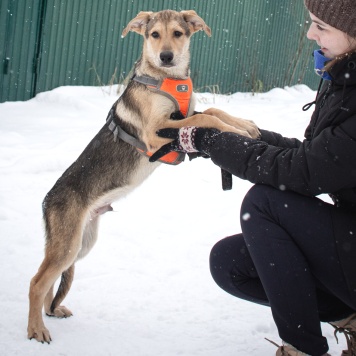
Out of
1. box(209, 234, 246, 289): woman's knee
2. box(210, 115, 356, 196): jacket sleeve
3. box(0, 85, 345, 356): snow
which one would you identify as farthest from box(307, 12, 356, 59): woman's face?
box(0, 85, 345, 356): snow

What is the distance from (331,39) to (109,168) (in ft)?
4.82

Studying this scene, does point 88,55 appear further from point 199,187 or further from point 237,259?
point 237,259

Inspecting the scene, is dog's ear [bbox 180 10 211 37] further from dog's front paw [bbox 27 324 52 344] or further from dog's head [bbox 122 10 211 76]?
dog's front paw [bbox 27 324 52 344]

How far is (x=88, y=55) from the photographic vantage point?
7.41 m

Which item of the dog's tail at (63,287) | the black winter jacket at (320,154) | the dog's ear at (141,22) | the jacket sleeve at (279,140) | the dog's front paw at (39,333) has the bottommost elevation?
the dog's front paw at (39,333)

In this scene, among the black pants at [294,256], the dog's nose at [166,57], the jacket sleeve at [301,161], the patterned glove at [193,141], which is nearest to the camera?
the jacket sleeve at [301,161]

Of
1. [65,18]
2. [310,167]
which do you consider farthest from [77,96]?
[310,167]

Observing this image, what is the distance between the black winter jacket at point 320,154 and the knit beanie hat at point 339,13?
11 centimetres

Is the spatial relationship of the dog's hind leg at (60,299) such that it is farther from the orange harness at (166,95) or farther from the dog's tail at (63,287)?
the orange harness at (166,95)

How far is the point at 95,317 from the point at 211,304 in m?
0.67

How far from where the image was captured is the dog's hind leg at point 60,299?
2.58 m

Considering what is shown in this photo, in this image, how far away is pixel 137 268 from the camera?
10.0 feet

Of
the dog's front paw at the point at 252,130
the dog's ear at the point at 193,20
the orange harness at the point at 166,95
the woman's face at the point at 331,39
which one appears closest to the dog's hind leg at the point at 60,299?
the orange harness at the point at 166,95

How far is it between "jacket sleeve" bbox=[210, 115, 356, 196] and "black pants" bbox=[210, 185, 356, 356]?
75 millimetres
